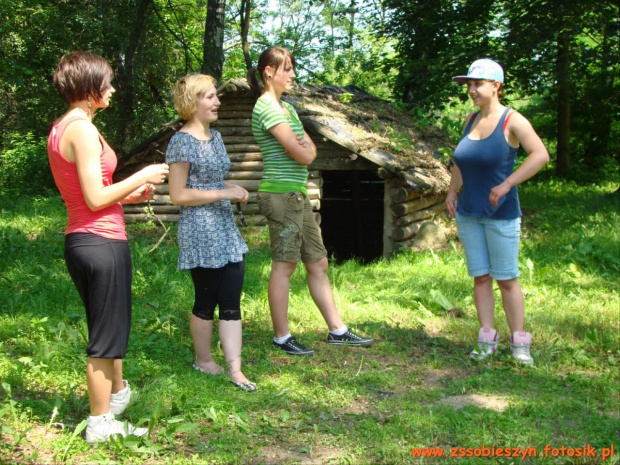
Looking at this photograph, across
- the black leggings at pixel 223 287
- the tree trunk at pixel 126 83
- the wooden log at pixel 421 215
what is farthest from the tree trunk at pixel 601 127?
the black leggings at pixel 223 287

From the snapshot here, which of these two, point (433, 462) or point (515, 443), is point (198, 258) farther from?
point (515, 443)

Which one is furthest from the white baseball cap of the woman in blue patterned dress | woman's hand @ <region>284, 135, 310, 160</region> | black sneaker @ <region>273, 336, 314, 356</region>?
black sneaker @ <region>273, 336, 314, 356</region>

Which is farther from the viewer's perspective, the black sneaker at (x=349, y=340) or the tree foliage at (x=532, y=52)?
the tree foliage at (x=532, y=52)

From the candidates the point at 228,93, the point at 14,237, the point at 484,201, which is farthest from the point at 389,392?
the point at 228,93

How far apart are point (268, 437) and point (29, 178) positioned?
14.1 m

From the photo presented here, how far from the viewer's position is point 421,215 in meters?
10.0

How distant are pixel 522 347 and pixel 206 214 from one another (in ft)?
7.98

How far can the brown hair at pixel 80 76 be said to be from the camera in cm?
311

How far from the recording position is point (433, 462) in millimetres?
3348

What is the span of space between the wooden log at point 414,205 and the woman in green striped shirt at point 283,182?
4682mm

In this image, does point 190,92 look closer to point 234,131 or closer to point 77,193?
point 77,193

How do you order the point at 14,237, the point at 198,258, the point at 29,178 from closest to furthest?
1. the point at 198,258
2. the point at 14,237
3. the point at 29,178

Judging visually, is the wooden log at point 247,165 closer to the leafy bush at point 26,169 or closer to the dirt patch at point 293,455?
the leafy bush at point 26,169

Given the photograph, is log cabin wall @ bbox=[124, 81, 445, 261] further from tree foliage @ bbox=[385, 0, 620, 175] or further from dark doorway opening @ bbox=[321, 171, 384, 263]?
tree foliage @ bbox=[385, 0, 620, 175]
